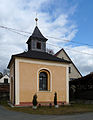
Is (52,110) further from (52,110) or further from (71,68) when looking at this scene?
(71,68)

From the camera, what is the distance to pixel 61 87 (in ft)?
58.7

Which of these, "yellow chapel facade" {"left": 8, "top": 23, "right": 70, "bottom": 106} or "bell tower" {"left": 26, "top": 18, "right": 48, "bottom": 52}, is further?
"bell tower" {"left": 26, "top": 18, "right": 48, "bottom": 52}

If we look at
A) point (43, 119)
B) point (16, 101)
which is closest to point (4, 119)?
point (43, 119)

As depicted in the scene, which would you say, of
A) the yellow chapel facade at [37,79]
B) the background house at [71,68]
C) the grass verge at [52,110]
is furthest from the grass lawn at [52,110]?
the background house at [71,68]

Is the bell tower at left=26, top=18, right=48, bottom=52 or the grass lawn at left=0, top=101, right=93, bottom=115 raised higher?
the bell tower at left=26, top=18, right=48, bottom=52

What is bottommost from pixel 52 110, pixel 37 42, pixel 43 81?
pixel 52 110

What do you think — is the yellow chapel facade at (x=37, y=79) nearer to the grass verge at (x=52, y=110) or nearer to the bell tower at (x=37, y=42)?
the grass verge at (x=52, y=110)

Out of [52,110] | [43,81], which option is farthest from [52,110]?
[43,81]

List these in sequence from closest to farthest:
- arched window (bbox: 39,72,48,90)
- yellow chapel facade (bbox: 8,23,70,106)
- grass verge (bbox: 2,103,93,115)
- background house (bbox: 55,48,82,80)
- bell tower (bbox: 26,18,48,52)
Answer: grass verge (bbox: 2,103,93,115)
yellow chapel facade (bbox: 8,23,70,106)
arched window (bbox: 39,72,48,90)
bell tower (bbox: 26,18,48,52)
background house (bbox: 55,48,82,80)

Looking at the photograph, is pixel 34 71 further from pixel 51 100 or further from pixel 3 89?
pixel 3 89

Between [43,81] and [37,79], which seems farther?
[43,81]

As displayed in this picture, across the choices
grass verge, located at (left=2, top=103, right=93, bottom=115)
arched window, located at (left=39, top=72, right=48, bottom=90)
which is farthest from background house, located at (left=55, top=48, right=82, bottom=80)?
grass verge, located at (left=2, top=103, right=93, bottom=115)

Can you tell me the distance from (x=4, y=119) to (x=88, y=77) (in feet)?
45.8

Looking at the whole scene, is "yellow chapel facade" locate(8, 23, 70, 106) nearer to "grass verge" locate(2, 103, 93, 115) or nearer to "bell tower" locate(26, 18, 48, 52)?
"grass verge" locate(2, 103, 93, 115)
